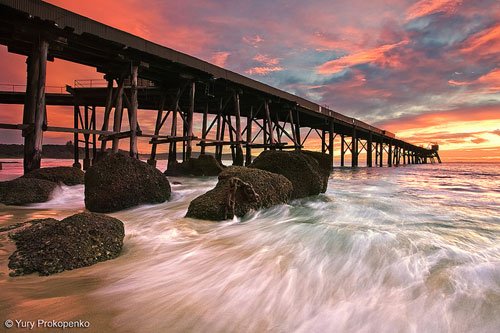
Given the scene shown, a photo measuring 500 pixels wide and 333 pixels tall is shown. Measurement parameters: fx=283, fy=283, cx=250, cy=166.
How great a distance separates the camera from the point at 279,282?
251cm

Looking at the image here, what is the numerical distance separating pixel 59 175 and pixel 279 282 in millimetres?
7923

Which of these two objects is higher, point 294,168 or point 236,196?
point 294,168

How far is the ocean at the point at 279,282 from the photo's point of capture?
75.8 inches

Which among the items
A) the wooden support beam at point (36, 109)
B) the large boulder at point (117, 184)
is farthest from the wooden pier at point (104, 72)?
the large boulder at point (117, 184)

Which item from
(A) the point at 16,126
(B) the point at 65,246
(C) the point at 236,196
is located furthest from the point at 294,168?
(A) the point at 16,126

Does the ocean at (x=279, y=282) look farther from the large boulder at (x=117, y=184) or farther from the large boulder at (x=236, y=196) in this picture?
the large boulder at (x=117, y=184)

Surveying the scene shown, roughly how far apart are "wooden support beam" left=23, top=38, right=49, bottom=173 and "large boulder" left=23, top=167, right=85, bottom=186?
0.48 meters

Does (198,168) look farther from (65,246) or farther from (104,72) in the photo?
(65,246)

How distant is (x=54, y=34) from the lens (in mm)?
8227

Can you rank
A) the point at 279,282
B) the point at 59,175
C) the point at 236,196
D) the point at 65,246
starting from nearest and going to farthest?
the point at 279,282
the point at 65,246
the point at 236,196
the point at 59,175

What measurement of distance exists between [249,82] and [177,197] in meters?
9.16

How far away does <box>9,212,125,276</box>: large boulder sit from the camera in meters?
2.51

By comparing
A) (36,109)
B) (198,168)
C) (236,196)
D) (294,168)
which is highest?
(36,109)

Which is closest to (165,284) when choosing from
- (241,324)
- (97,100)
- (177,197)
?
(241,324)
